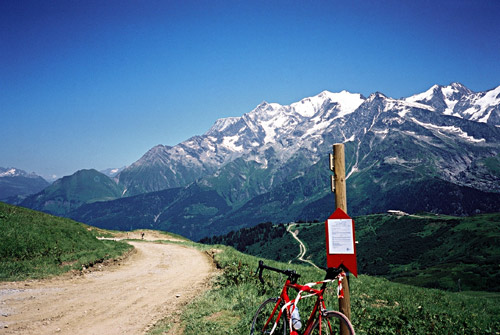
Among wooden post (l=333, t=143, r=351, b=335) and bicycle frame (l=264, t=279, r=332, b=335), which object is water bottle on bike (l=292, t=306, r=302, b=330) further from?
wooden post (l=333, t=143, r=351, b=335)

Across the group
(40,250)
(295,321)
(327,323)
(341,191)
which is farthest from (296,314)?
(40,250)

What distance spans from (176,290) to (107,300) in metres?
4.02

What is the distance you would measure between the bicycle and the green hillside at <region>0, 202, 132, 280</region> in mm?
19213

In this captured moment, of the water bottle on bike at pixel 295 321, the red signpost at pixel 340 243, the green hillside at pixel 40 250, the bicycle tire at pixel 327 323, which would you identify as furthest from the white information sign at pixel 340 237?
the green hillside at pixel 40 250

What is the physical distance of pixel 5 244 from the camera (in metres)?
23.8

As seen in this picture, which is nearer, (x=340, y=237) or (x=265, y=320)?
(x=340, y=237)

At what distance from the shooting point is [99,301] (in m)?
16.5

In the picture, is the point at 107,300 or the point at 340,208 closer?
the point at 340,208

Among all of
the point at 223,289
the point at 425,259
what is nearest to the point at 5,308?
the point at 223,289

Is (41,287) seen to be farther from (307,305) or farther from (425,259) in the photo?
(425,259)

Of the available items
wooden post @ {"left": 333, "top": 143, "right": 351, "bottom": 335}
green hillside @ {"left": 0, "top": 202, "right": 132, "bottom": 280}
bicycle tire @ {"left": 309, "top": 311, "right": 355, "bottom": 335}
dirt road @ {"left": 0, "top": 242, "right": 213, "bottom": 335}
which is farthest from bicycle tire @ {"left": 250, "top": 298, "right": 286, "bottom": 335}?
green hillside @ {"left": 0, "top": 202, "right": 132, "bottom": 280}

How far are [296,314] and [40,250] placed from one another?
25668 mm

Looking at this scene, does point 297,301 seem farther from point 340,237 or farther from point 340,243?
point 340,237

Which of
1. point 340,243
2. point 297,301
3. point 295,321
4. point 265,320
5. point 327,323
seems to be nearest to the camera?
point 327,323
